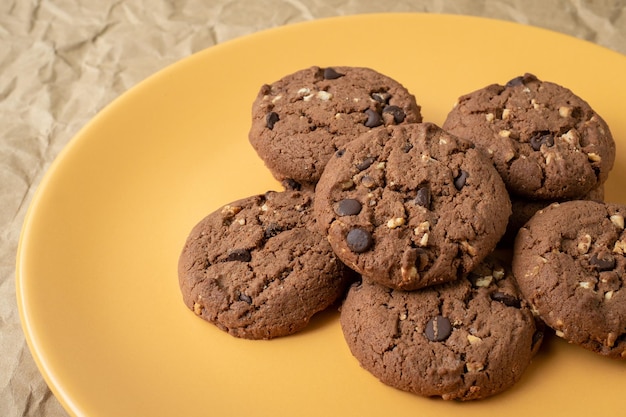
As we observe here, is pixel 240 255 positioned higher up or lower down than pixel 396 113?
lower down

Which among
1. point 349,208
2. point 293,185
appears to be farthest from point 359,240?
point 293,185

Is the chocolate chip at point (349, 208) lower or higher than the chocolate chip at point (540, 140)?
lower

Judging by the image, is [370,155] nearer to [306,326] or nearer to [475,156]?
[475,156]

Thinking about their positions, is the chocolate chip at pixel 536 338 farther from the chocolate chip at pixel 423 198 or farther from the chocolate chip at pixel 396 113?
the chocolate chip at pixel 396 113

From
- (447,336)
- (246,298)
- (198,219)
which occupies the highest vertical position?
(447,336)

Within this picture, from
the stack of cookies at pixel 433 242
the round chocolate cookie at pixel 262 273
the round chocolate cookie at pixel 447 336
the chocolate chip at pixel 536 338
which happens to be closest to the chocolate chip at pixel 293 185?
the stack of cookies at pixel 433 242

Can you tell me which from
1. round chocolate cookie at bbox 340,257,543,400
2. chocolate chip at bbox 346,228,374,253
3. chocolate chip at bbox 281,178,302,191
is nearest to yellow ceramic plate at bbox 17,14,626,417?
round chocolate cookie at bbox 340,257,543,400

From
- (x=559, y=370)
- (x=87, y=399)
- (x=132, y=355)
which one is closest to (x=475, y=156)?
(x=559, y=370)

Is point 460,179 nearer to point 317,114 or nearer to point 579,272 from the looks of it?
point 579,272
